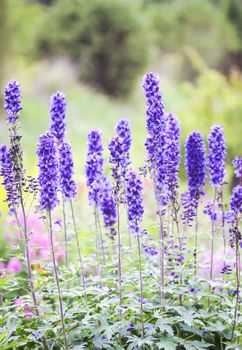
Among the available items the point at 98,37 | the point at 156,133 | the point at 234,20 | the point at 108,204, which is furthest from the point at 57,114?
the point at 234,20

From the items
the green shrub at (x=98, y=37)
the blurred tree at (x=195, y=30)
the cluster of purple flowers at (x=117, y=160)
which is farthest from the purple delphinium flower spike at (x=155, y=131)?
the blurred tree at (x=195, y=30)

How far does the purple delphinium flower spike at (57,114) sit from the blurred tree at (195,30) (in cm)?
2401

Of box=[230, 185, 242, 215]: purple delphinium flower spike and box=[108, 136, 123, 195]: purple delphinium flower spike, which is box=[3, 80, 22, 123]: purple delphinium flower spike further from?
box=[230, 185, 242, 215]: purple delphinium flower spike

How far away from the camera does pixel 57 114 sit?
14.0ft

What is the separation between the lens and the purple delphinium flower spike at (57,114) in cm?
424

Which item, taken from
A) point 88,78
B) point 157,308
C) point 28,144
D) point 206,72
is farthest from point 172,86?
point 157,308

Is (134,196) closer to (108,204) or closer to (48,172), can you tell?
(48,172)

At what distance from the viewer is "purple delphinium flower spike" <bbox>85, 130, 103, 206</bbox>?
424 cm

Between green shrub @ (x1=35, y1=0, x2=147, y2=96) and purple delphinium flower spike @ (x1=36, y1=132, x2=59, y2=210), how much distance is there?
60.3ft

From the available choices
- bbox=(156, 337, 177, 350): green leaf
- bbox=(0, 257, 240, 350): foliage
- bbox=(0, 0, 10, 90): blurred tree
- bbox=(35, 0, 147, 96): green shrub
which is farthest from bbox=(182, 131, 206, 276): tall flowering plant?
bbox=(35, 0, 147, 96): green shrub

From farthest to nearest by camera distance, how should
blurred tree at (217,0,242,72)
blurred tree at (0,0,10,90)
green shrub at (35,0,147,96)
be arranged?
blurred tree at (217,0,242,72) → green shrub at (35,0,147,96) → blurred tree at (0,0,10,90)

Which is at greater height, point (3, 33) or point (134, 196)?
point (3, 33)

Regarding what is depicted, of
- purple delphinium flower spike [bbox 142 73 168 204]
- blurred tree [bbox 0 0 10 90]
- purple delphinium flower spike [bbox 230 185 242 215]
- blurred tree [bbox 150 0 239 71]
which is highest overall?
blurred tree [bbox 150 0 239 71]

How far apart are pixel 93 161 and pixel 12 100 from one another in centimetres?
75
